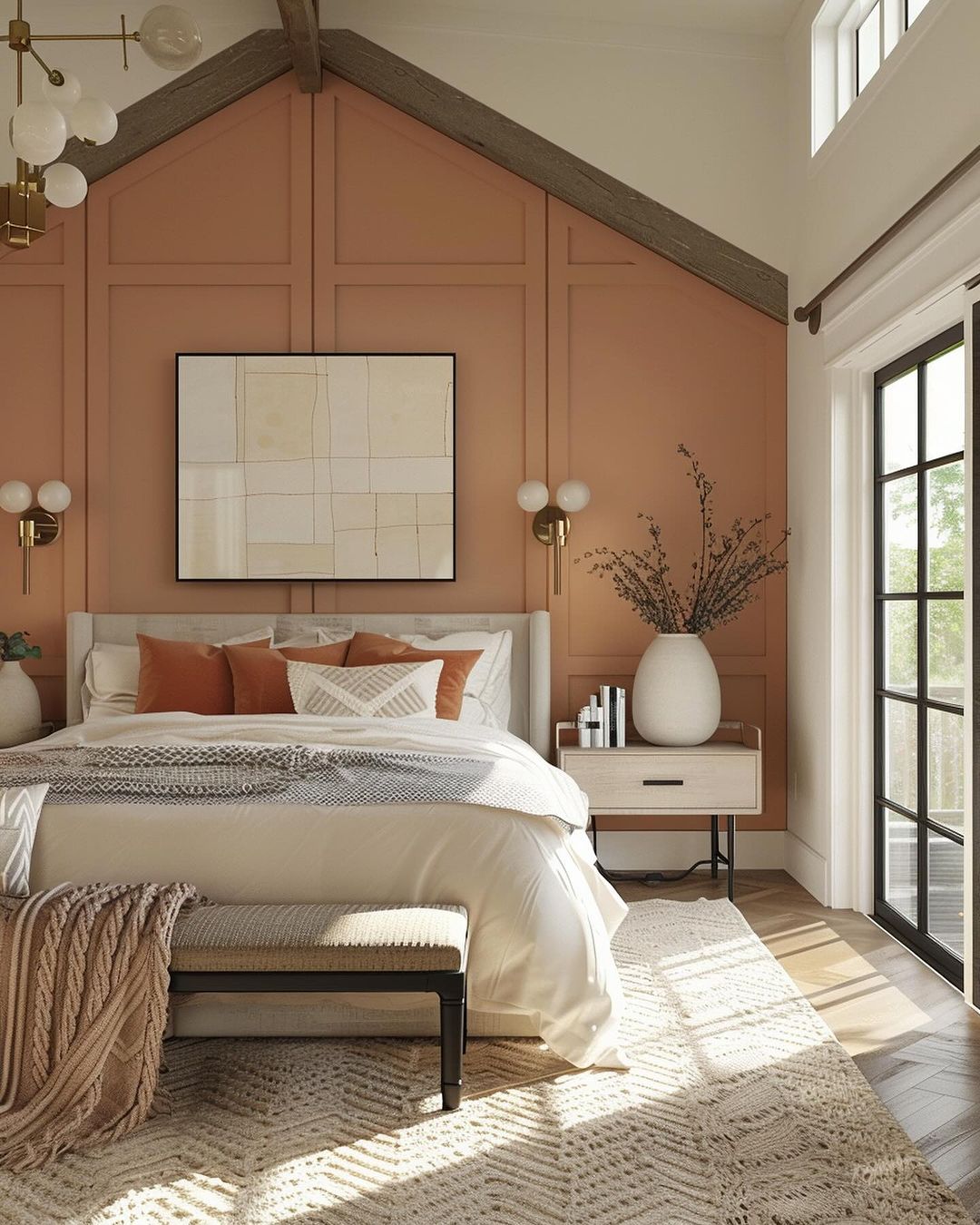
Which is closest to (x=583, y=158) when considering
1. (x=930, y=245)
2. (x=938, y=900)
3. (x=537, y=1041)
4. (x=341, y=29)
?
(x=341, y=29)

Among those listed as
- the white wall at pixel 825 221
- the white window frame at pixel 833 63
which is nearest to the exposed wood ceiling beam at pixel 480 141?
the white wall at pixel 825 221

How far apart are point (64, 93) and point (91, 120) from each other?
10cm

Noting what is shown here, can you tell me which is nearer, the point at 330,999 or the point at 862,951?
the point at 330,999

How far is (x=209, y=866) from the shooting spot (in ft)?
8.70

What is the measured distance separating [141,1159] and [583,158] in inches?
160

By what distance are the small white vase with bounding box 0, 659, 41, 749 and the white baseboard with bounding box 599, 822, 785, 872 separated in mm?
2371

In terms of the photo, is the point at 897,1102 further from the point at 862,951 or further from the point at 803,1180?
the point at 862,951

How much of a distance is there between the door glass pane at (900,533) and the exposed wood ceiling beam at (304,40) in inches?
108

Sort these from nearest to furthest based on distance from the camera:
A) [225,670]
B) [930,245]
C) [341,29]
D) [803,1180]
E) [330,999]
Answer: [803,1180]
[330,999]
[930,245]
[225,670]
[341,29]

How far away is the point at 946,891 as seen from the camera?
133 inches

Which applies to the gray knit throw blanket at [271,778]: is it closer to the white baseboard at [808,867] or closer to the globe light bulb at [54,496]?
the white baseboard at [808,867]

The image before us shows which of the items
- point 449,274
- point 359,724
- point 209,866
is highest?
point 449,274

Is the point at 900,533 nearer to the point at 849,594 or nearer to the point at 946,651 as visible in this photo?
the point at 849,594

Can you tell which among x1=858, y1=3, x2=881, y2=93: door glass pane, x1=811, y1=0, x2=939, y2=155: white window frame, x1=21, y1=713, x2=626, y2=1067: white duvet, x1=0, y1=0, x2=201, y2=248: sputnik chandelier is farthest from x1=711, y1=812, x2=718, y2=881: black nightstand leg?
x1=0, y1=0, x2=201, y2=248: sputnik chandelier
